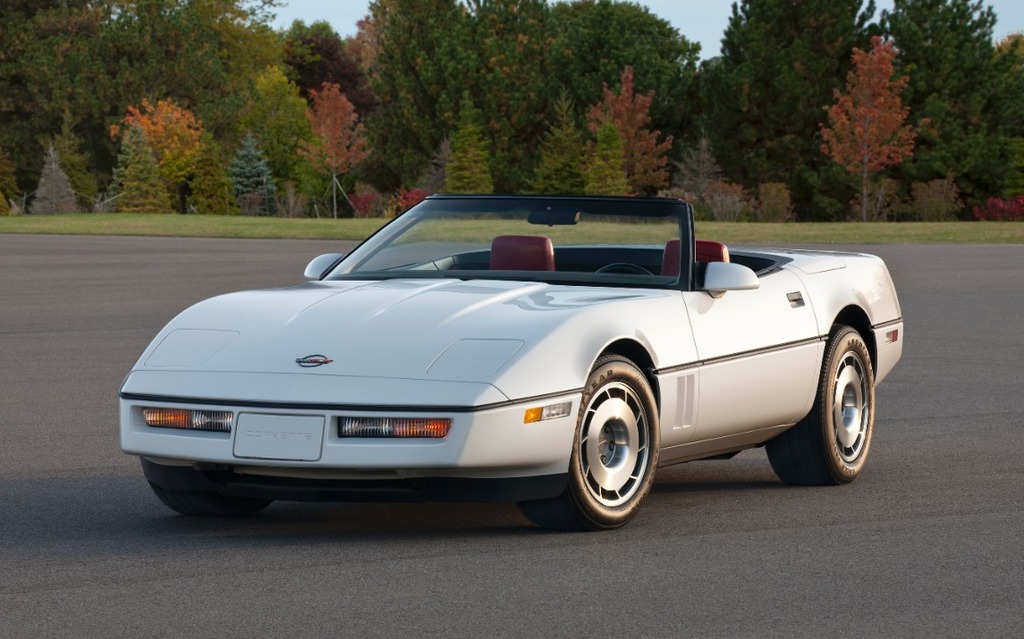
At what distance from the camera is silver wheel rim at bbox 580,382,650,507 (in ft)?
20.8

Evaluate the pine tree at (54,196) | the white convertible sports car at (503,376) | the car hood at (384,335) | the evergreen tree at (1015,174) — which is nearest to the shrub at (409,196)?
the pine tree at (54,196)

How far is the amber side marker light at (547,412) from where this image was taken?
5.98 m

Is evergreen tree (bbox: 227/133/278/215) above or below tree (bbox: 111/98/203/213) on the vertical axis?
below

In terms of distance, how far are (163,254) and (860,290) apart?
2702 centimetres

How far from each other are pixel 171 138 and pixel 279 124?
14114 millimetres

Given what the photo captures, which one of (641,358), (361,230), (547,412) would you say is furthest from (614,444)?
(361,230)

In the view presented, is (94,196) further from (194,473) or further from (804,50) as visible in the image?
(194,473)

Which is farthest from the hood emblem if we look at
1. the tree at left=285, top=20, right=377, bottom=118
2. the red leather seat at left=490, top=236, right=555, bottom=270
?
the tree at left=285, top=20, right=377, bottom=118

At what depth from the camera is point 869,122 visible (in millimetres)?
58312

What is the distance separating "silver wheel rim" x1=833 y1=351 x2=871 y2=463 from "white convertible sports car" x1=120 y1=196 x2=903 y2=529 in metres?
0.02

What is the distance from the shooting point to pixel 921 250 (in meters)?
35.8

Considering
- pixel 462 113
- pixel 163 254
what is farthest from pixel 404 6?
pixel 163 254

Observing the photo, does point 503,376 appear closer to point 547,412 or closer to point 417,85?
point 547,412

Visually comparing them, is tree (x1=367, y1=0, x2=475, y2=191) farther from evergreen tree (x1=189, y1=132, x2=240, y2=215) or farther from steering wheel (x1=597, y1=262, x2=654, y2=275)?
steering wheel (x1=597, y1=262, x2=654, y2=275)
